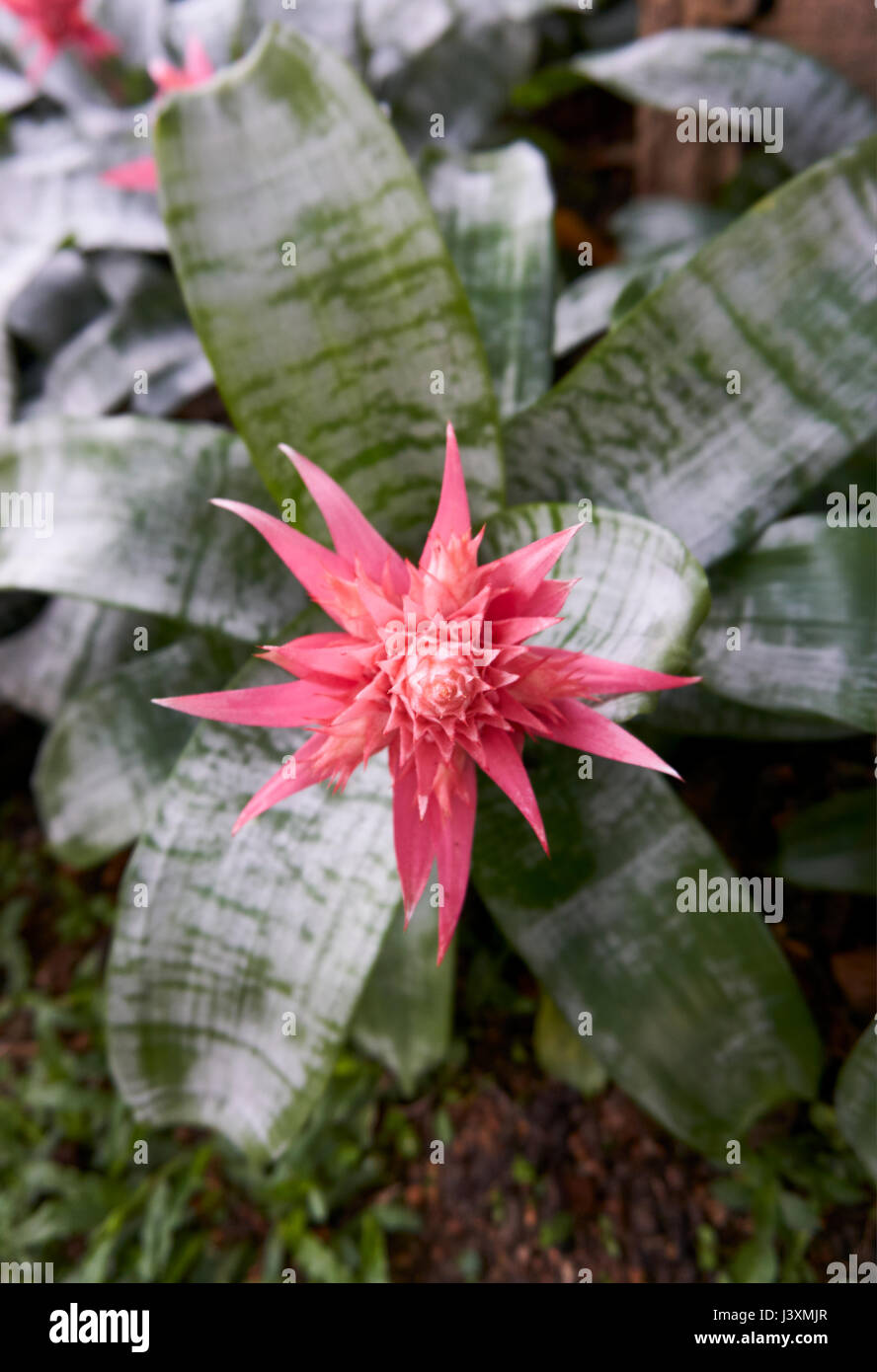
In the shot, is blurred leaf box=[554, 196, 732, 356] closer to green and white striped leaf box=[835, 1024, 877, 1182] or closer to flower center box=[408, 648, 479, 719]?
flower center box=[408, 648, 479, 719]

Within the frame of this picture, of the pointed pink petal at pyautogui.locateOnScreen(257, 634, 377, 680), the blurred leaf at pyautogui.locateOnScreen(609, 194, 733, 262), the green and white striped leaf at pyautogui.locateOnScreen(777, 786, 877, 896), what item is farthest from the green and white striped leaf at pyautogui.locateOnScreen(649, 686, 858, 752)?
the blurred leaf at pyautogui.locateOnScreen(609, 194, 733, 262)

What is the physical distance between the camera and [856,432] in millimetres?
788

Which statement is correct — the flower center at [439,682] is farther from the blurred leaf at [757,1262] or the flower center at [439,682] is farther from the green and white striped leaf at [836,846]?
the blurred leaf at [757,1262]

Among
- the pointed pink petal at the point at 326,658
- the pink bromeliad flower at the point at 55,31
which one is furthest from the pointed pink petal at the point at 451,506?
the pink bromeliad flower at the point at 55,31

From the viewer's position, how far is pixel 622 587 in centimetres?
69

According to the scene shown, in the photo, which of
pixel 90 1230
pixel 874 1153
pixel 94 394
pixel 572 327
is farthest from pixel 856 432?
pixel 90 1230

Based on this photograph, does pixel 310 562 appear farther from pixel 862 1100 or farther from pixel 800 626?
pixel 862 1100

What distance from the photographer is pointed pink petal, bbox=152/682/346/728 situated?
59cm

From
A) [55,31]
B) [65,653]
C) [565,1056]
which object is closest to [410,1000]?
[565,1056]

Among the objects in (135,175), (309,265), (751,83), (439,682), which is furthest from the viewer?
(135,175)

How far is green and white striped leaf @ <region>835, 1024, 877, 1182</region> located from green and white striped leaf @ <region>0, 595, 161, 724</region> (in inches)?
43.3

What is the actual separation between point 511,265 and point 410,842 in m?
0.72

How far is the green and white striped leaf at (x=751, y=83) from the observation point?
115cm

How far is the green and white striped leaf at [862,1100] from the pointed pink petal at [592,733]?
48 cm
